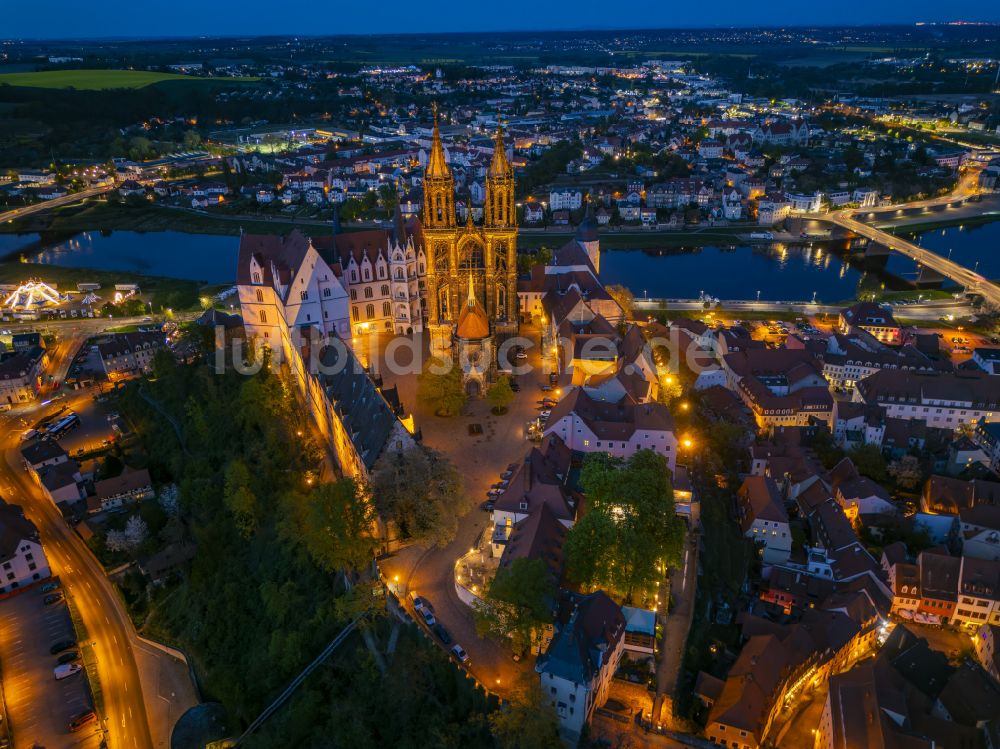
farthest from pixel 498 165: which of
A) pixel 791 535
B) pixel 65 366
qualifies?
pixel 65 366

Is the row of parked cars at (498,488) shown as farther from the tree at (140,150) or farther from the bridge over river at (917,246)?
the tree at (140,150)

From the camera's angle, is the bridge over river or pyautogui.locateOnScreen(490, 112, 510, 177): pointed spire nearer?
pyautogui.locateOnScreen(490, 112, 510, 177): pointed spire

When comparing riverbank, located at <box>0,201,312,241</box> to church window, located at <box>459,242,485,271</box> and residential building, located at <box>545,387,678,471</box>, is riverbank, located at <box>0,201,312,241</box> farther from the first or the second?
residential building, located at <box>545,387,678,471</box>

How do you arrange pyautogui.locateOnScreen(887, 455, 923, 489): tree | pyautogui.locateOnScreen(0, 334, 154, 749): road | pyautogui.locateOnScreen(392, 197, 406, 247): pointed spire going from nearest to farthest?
pyautogui.locateOnScreen(0, 334, 154, 749): road < pyautogui.locateOnScreen(887, 455, 923, 489): tree < pyautogui.locateOnScreen(392, 197, 406, 247): pointed spire

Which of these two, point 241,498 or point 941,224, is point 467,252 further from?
point 941,224

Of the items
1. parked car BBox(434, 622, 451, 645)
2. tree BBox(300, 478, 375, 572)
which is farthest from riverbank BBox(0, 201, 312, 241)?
parked car BBox(434, 622, 451, 645)

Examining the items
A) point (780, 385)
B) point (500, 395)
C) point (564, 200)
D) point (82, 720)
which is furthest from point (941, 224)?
point (82, 720)

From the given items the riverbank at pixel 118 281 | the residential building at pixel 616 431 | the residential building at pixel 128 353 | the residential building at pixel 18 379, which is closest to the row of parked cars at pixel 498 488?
the residential building at pixel 616 431

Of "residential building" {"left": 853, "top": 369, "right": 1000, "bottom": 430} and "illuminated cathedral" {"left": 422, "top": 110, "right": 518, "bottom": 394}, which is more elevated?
"illuminated cathedral" {"left": 422, "top": 110, "right": 518, "bottom": 394}
